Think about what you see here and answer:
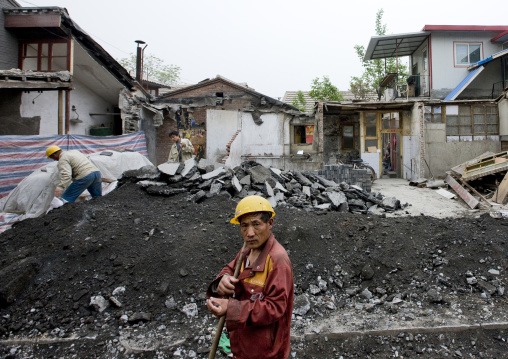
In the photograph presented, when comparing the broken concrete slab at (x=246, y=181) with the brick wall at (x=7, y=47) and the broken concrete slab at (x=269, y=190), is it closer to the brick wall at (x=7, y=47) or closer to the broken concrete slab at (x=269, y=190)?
the broken concrete slab at (x=269, y=190)

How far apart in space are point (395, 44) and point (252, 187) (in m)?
14.5

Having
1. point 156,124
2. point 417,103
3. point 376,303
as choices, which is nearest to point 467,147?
point 417,103

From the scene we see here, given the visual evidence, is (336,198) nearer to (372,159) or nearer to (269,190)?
(269,190)

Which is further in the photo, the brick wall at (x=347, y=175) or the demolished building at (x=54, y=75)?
the demolished building at (x=54, y=75)

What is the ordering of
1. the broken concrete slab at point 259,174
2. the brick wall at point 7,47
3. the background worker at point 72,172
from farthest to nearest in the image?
1. the brick wall at point 7,47
2. the broken concrete slab at point 259,174
3. the background worker at point 72,172

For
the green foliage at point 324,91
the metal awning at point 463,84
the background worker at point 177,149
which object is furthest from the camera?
the green foliage at point 324,91

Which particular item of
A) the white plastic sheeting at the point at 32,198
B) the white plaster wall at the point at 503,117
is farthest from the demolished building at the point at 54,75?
the white plaster wall at the point at 503,117

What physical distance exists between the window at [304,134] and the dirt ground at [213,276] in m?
9.86

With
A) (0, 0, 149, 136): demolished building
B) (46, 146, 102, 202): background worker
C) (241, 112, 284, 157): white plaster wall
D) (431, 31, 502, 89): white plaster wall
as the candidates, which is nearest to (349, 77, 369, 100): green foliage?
(431, 31, 502, 89): white plaster wall

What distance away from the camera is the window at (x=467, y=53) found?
17.0 metres

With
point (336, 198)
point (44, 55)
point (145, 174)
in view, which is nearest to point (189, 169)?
point (145, 174)

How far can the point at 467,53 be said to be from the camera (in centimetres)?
1711

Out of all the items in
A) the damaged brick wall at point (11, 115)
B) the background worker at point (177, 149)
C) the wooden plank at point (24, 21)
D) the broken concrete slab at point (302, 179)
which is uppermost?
the wooden plank at point (24, 21)

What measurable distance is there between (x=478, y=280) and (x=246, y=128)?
11.7 metres
